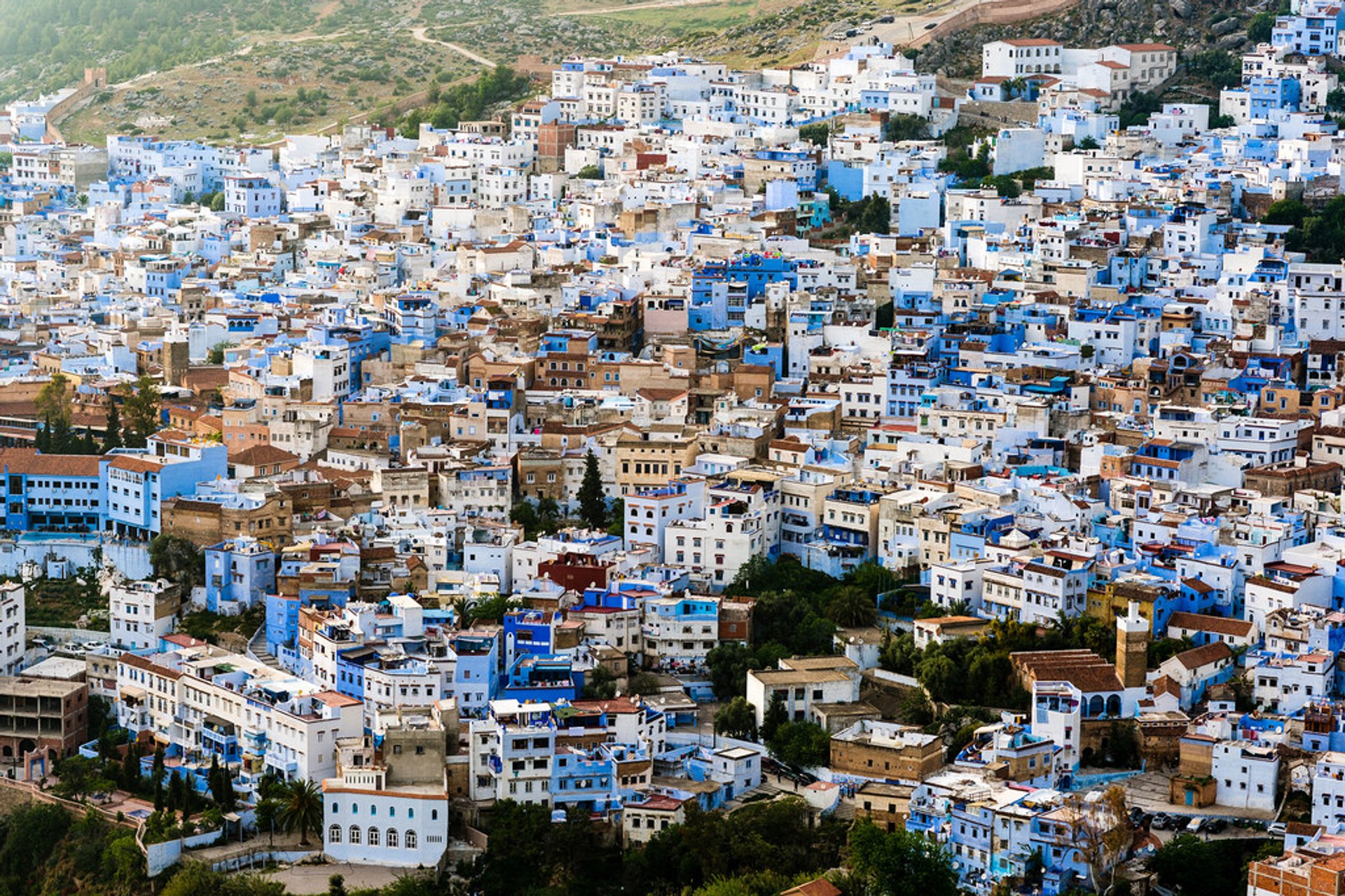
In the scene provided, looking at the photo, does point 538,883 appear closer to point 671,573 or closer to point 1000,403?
Result: point 671,573

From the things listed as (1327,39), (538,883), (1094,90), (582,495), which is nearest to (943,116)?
(1094,90)

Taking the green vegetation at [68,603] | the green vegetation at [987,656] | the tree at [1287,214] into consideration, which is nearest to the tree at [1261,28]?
the tree at [1287,214]

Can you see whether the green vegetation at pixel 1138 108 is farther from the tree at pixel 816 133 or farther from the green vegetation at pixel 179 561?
the green vegetation at pixel 179 561

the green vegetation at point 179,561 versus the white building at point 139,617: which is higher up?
the green vegetation at point 179,561

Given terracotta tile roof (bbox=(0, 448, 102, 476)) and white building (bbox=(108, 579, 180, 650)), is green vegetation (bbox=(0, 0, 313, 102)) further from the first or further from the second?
white building (bbox=(108, 579, 180, 650))

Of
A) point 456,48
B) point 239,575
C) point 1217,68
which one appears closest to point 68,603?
point 239,575
